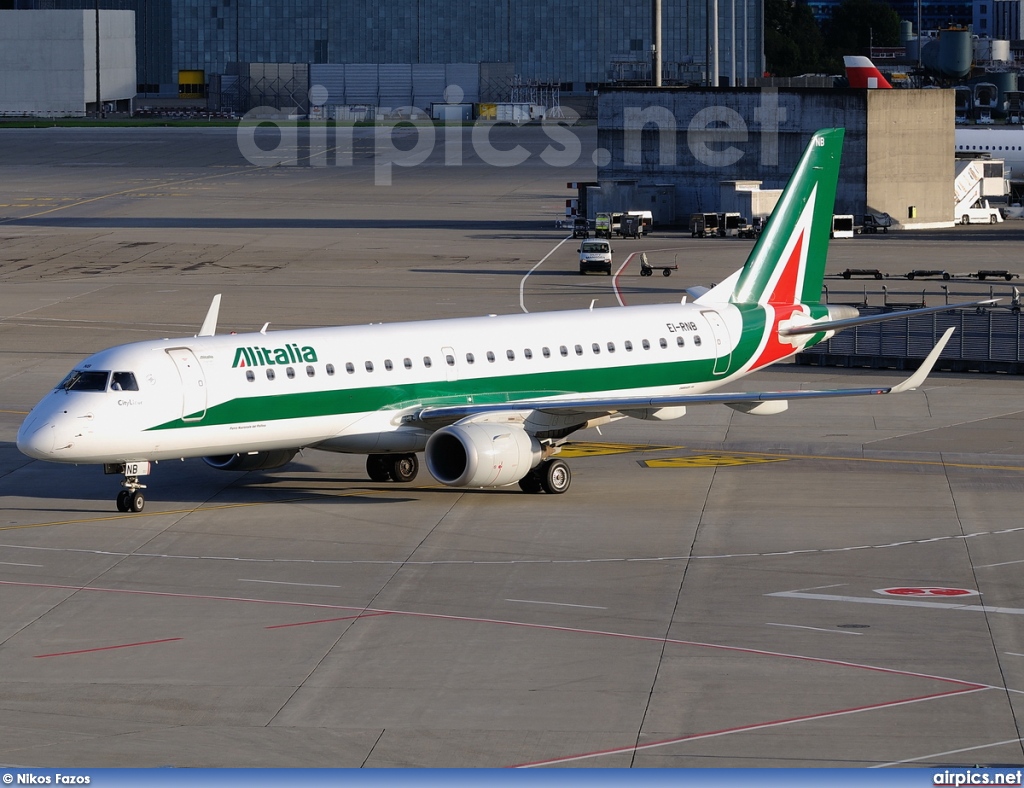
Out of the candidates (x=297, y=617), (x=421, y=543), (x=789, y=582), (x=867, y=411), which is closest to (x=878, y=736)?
(x=789, y=582)

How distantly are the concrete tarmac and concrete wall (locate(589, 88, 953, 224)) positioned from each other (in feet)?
178

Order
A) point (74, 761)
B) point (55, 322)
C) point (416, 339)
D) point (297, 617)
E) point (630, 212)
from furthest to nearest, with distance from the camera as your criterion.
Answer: point (630, 212), point (55, 322), point (416, 339), point (297, 617), point (74, 761)

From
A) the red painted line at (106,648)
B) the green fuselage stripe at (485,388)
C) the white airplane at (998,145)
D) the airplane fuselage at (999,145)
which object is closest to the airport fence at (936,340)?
the green fuselage stripe at (485,388)

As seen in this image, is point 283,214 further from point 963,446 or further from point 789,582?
point 789,582

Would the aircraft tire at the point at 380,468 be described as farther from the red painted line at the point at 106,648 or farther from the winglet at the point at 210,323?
the red painted line at the point at 106,648

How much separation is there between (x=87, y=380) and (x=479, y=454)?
8.76 metres

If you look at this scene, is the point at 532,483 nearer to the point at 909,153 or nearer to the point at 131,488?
the point at 131,488

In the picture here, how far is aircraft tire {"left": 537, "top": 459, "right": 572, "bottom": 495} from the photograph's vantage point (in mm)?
38000

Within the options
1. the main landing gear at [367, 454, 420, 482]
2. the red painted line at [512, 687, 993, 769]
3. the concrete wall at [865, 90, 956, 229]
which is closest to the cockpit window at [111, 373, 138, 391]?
the main landing gear at [367, 454, 420, 482]

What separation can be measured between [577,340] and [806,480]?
21.9ft

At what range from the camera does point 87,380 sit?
35.0m

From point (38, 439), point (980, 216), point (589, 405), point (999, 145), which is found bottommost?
point (38, 439)

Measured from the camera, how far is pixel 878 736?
2122cm

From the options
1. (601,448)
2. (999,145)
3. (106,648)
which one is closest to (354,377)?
(601,448)
